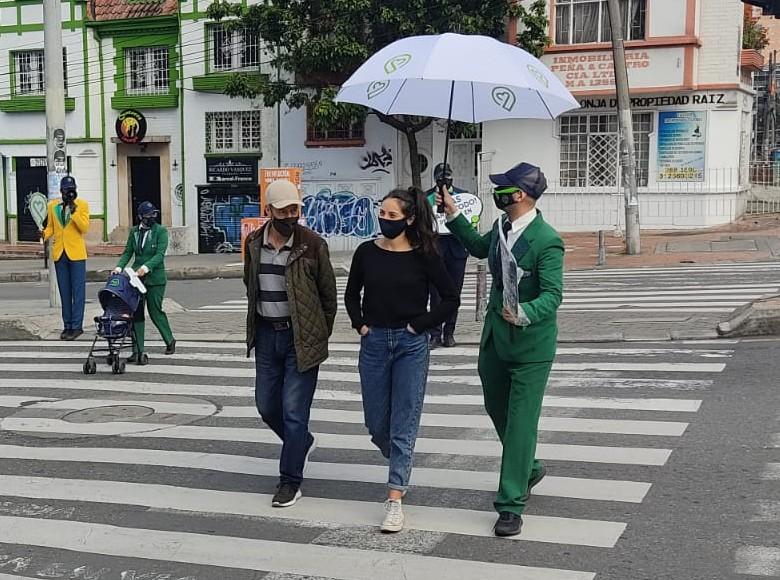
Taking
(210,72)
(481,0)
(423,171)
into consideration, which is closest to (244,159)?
(210,72)

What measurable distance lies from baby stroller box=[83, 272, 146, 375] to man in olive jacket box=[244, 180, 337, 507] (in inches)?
180

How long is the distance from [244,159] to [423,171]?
537cm

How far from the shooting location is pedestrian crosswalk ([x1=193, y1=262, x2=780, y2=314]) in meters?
13.8

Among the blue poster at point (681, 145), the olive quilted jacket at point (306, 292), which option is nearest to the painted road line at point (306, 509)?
the olive quilted jacket at point (306, 292)

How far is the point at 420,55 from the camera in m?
6.15

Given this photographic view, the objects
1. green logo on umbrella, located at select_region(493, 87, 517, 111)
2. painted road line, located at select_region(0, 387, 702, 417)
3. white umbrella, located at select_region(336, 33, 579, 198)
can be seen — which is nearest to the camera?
white umbrella, located at select_region(336, 33, 579, 198)

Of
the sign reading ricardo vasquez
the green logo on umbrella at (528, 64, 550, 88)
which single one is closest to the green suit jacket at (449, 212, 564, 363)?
the green logo on umbrella at (528, 64, 550, 88)

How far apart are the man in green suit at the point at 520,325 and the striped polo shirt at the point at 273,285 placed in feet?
4.37

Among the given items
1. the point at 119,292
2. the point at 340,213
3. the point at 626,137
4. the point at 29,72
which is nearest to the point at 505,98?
the point at 119,292

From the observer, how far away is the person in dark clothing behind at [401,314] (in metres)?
5.67

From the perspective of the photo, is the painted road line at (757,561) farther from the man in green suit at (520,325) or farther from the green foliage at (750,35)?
the green foliage at (750,35)

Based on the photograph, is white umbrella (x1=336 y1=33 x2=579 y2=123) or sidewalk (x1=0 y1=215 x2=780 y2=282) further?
sidewalk (x1=0 y1=215 x2=780 y2=282)

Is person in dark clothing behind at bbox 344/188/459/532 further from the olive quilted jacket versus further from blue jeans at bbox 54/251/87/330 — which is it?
blue jeans at bbox 54/251/87/330

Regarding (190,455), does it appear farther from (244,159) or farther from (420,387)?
(244,159)
